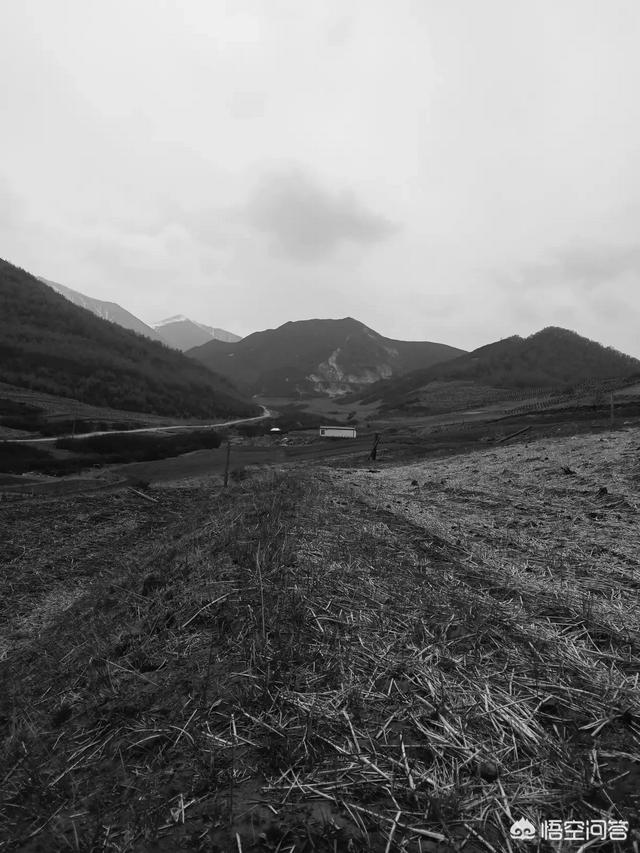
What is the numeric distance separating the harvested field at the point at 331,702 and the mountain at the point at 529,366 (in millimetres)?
104937

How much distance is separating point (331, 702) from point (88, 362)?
10400cm

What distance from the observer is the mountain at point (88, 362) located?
81.9 metres

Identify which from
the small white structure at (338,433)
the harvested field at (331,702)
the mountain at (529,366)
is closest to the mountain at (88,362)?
the small white structure at (338,433)

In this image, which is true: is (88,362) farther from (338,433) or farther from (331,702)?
(331,702)

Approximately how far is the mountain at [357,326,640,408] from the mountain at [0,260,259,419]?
51464 millimetres

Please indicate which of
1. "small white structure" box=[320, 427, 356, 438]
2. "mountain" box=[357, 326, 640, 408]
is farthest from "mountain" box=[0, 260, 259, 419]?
"mountain" box=[357, 326, 640, 408]

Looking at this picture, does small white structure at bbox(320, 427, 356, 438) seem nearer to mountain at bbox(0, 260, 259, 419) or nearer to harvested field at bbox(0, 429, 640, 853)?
harvested field at bbox(0, 429, 640, 853)

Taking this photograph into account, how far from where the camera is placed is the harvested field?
1.94 m

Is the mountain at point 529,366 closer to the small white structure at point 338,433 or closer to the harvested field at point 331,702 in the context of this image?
the small white structure at point 338,433

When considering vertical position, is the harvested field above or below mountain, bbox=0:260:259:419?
below

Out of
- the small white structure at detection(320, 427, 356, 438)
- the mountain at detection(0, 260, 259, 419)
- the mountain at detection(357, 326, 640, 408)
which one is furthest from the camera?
the mountain at detection(357, 326, 640, 408)

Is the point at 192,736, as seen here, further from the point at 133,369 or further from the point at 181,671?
the point at 133,369

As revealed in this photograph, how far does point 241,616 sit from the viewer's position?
3.84 meters

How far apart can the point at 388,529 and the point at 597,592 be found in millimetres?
3369
